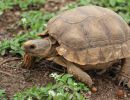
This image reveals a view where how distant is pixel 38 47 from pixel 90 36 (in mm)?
605

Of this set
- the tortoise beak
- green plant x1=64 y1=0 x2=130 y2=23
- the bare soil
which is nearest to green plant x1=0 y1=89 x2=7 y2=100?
the bare soil

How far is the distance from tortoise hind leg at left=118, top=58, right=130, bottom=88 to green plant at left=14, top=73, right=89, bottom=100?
639mm

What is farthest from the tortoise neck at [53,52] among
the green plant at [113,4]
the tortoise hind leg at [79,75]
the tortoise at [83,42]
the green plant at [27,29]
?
the green plant at [113,4]

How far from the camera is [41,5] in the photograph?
7.88m

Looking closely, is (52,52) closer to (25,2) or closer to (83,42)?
(83,42)

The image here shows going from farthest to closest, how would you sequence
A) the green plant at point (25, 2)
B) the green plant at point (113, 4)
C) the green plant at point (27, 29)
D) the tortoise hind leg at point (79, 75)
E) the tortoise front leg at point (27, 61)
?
the green plant at point (25, 2) → the green plant at point (113, 4) → the green plant at point (27, 29) → the tortoise front leg at point (27, 61) → the tortoise hind leg at point (79, 75)

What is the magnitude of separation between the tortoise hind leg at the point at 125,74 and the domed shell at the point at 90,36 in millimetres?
154

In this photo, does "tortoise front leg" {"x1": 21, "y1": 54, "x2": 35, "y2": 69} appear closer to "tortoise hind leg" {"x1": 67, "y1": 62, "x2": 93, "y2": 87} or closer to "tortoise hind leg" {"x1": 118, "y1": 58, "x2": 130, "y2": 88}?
"tortoise hind leg" {"x1": 67, "y1": 62, "x2": 93, "y2": 87}

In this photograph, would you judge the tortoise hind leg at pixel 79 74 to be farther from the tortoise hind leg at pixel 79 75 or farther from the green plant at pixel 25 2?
the green plant at pixel 25 2

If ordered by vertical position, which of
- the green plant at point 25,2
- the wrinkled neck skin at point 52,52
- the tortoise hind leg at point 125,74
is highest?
the wrinkled neck skin at point 52,52

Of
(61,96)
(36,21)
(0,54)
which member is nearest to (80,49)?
(61,96)

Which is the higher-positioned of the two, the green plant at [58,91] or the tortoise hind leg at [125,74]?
the green plant at [58,91]

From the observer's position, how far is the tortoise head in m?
5.31

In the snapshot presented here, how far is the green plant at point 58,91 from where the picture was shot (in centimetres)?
491
